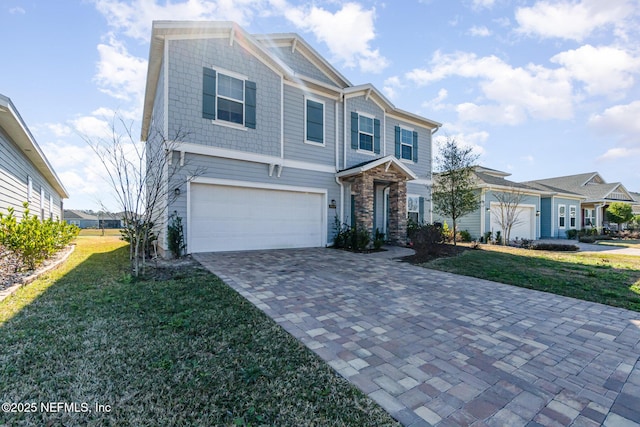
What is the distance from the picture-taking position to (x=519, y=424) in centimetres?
193

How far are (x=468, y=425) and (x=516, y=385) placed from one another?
82cm

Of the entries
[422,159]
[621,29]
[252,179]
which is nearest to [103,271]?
[252,179]

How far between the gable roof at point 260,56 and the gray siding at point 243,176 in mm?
3478

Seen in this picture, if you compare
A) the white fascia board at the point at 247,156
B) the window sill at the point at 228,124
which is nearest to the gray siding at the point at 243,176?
the white fascia board at the point at 247,156

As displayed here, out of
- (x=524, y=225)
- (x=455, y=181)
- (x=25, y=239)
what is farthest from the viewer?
(x=524, y=225)

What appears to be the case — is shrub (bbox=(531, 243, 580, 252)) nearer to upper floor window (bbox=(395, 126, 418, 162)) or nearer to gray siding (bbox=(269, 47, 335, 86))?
upper floor window (bbox=(395, 126, 418, 162))

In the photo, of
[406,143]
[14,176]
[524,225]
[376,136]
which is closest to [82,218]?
[14,176]

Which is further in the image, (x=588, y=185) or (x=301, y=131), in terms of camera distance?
(x=588, y=185)

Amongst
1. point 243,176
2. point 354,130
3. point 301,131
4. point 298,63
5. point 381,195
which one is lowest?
point 381,195

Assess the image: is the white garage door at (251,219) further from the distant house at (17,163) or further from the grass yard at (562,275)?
the grass yard at (562,275)

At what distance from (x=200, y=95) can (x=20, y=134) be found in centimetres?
518

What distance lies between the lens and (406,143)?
14.3m

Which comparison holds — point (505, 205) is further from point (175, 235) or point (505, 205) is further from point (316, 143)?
point (175, 235)

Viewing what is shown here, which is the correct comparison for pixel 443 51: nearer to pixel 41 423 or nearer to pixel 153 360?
pixel 153 360
